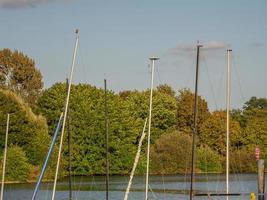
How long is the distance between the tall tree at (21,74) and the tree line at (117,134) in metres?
23.7

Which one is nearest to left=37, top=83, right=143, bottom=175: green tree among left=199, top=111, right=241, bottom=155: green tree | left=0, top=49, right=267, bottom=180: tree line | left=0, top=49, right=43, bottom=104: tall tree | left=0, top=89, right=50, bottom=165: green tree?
left=0, top=49, right=267, bottom=180: tree line

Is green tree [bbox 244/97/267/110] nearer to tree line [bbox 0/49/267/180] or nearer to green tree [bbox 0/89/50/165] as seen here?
tree line [bbox 0/49/267/180]

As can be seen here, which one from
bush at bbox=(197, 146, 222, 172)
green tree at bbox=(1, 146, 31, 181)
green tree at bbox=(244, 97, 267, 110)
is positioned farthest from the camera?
green tree at bbox=(244, 97, 267, 110)

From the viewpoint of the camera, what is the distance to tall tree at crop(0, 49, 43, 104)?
12988cm

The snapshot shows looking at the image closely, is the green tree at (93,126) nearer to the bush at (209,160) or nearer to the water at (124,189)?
the water at (124,189)

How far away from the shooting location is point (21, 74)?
13112 centimetres

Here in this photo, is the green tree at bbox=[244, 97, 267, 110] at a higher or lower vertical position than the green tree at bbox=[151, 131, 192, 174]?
higher

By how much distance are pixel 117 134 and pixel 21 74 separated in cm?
3656

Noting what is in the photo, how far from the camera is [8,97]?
88750mm

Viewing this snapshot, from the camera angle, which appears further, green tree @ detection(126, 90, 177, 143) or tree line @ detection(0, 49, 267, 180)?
green tree @ detection(126, 90, 177, 143)

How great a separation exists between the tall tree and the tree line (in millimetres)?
23664

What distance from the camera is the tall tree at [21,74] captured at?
130 m

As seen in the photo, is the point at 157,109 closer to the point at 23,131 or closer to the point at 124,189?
the point at 23,131

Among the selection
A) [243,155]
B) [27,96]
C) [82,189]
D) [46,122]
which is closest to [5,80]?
[27,96]
